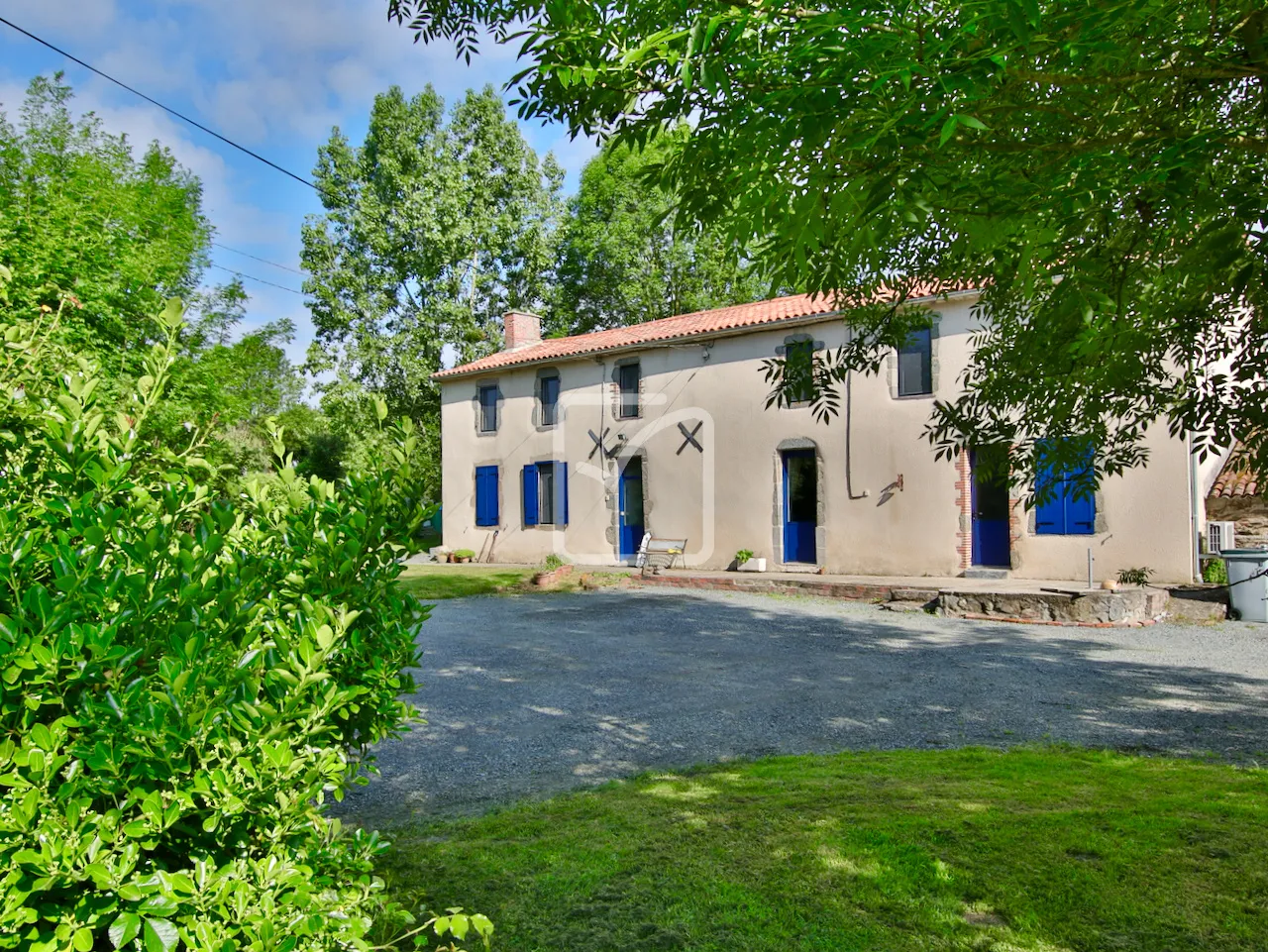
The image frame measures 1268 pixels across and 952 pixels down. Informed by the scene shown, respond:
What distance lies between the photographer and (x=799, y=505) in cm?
1627

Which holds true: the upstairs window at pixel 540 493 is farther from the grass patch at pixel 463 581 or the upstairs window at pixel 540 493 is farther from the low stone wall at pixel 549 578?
the low stone wall at pixel 549 578

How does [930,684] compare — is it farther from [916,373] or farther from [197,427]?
[916,373]

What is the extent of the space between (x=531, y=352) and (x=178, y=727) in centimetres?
1989

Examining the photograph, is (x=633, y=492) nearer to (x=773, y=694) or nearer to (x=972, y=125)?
(x=773, y=694)

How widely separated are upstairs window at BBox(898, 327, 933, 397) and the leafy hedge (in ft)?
45.4

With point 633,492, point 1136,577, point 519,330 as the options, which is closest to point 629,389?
point 633,492

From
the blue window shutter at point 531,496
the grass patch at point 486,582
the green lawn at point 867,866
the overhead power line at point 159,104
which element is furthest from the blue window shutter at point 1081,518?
the overhead power line at point 159,104

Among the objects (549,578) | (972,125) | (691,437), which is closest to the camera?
(972,125)

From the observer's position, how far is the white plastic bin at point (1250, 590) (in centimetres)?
1016

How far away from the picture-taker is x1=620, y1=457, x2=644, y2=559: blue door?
1877 cm

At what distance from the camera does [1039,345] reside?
360 cm

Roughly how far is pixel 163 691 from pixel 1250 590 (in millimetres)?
12485

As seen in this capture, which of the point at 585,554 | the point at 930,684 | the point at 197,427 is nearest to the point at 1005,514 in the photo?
the point at 930,684

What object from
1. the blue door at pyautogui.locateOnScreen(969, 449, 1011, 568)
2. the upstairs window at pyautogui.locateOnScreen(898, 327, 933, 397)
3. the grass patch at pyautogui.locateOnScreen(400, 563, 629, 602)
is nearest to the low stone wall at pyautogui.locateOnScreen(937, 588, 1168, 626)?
the blue door at pyautogui.locateOnScreen(969, 449, 1011, 568)
